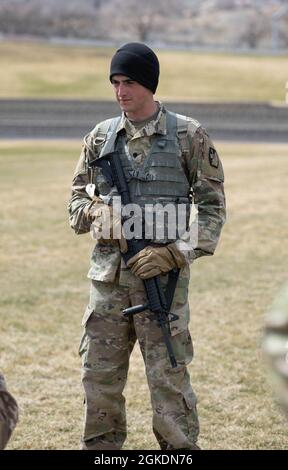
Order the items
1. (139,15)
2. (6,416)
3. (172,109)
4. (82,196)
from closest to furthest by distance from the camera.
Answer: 1. (6,416)
2. (82,196)
3. (172,109)
4. (139,15)

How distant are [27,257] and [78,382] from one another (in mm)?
3826

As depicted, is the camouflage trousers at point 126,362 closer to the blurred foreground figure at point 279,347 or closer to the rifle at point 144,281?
the rifle at point 144,281

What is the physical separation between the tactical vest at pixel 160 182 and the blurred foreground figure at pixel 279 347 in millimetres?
2033

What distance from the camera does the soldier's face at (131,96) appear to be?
3461 mm

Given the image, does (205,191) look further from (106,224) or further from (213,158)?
(106,224)

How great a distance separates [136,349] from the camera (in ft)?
19.4

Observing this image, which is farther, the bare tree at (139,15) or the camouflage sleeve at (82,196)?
the bare tree at (139,15)

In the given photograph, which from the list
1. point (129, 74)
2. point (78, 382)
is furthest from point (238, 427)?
point (129, 74)

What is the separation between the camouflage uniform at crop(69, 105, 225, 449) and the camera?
11.5 ft

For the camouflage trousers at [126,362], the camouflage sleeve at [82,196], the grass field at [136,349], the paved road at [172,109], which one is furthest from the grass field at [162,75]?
the camouflage trousers at [126,362]

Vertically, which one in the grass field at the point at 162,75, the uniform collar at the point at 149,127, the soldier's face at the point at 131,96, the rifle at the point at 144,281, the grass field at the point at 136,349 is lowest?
the grass field at the point at 136,349

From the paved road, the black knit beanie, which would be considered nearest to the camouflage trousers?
the black knit beanie

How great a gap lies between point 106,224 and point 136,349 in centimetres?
254

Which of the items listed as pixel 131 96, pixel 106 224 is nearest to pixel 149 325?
pixel 106 224
